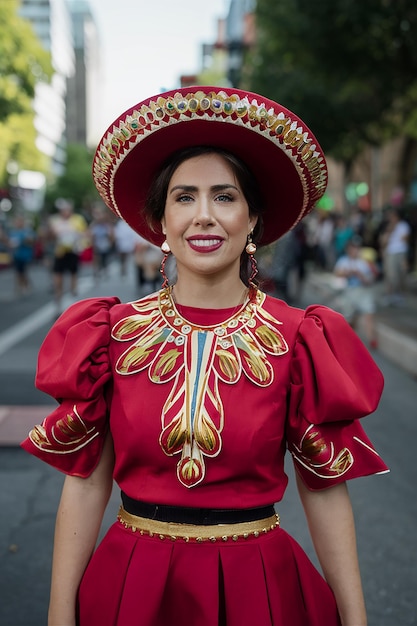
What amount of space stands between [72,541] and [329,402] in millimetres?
707

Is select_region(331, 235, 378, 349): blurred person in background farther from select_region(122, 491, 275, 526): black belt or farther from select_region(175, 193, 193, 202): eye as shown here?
select_region(122, 491, 275, 526): black belt

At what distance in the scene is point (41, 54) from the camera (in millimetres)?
23938

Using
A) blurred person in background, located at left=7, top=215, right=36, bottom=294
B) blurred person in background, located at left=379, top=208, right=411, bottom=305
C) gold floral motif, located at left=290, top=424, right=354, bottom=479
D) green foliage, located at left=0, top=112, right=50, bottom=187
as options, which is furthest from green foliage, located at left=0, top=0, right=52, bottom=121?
gold floral motif, located at left=290, top=424, right=354, bottom=479

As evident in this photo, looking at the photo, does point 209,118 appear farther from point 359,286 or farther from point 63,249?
point 63,249

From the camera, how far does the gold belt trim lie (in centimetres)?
191

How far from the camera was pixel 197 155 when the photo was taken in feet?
6.72

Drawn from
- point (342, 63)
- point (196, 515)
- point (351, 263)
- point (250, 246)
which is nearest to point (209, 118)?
point (250, 246)

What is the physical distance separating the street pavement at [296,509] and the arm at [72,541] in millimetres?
1710

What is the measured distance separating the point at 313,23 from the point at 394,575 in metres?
13.3

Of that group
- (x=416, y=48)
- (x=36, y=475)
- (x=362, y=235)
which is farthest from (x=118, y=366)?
(x=362, y=235)

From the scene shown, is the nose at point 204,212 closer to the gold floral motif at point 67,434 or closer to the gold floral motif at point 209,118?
the gold floral motif at point 209,118

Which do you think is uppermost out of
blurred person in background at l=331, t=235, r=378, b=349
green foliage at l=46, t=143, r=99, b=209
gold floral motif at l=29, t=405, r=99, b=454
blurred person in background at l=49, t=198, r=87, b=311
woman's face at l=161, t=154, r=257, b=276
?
woman's face at l=161, t=154, r=257, b=276

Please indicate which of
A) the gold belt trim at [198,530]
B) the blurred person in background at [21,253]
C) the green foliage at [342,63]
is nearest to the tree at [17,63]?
the blurred person in background at [21,253]

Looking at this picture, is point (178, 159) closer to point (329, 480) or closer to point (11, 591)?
point (329, 480)
